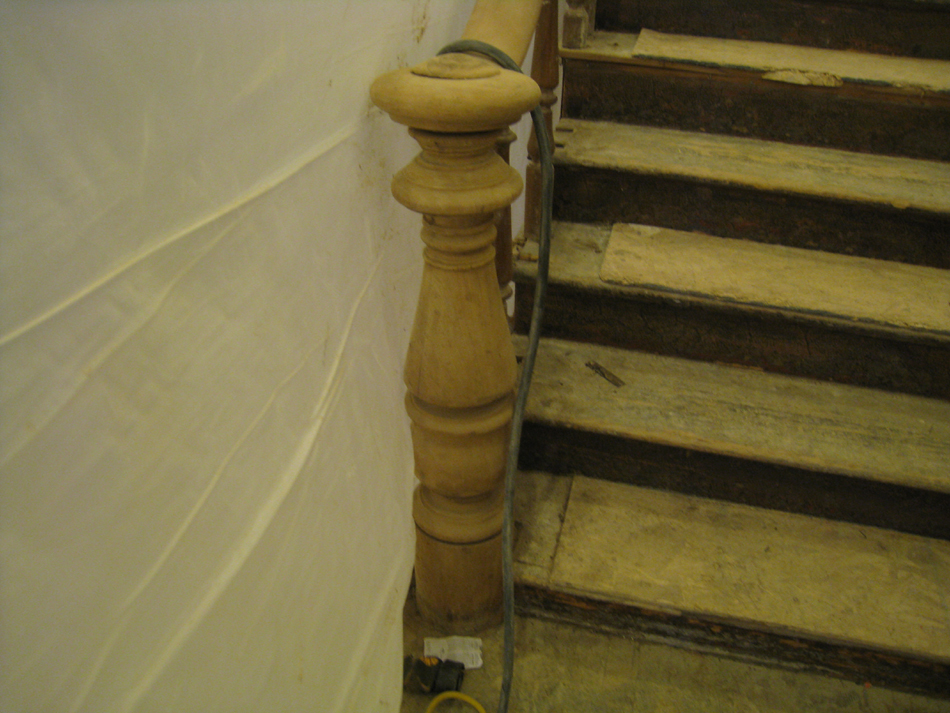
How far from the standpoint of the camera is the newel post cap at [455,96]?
2.46 ft

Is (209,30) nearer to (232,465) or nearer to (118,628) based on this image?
(232,465)

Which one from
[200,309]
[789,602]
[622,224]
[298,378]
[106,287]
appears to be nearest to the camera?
[106,287]

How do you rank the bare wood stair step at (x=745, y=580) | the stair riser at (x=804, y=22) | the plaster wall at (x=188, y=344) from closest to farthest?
the plaster wall at (x=188, y=344) → the bare wood stair step at (x=745, y=580) → the stair riser at (x=804, y=22)

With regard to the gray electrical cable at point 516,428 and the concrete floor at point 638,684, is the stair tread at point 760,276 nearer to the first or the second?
the gray electrical cable at point 516,428

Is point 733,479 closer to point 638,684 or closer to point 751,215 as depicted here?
point 638,684

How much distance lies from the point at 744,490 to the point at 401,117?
3.12 feet

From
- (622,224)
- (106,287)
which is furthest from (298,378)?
(622,224)

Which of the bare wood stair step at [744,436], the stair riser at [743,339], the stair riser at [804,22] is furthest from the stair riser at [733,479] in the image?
the stair riser at [804,22]

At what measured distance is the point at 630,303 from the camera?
1.33 metres

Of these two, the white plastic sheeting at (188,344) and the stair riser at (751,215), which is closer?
the white plastic sheeting at (188,344)

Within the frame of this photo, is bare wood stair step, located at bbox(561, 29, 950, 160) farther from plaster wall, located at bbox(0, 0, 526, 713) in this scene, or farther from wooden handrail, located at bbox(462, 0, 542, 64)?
plaster wall, located at bbox(0, 0, 526, 713)

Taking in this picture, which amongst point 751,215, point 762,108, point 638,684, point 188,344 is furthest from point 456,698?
point 762,108

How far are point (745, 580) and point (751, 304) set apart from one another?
481 mm

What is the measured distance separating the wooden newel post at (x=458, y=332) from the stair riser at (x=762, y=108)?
682 millimetres
